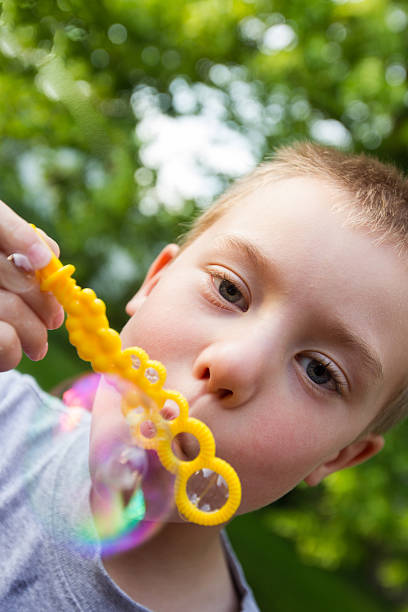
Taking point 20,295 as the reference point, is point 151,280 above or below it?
below

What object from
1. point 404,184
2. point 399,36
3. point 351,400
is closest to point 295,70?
point 399,36

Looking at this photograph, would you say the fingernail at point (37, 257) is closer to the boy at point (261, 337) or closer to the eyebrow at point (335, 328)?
the boy at point (261, 337)

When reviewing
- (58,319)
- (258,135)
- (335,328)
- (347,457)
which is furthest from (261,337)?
(258,135)

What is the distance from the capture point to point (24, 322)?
0.75 metres

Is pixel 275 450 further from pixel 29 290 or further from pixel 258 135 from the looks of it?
pixel 258 135

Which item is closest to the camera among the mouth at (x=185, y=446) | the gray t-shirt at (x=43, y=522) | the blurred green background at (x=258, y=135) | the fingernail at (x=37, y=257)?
the fingernail at (x=37, y=257)

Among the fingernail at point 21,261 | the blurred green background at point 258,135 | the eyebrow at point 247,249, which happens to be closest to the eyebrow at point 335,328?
the eyebrow at point 247,249

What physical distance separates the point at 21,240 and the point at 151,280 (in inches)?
18.4

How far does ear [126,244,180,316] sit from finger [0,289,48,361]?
11.7 inches

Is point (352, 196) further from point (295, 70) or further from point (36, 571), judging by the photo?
point (295, 70)

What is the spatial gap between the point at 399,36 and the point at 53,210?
196 cm

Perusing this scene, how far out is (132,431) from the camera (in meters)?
0.83

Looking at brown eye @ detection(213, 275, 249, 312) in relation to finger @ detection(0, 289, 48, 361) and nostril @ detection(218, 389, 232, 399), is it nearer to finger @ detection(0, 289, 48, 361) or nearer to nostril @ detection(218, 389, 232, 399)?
nostril @ detection(218, 389, 232, 399)

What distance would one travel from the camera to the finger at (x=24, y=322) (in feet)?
2.41
